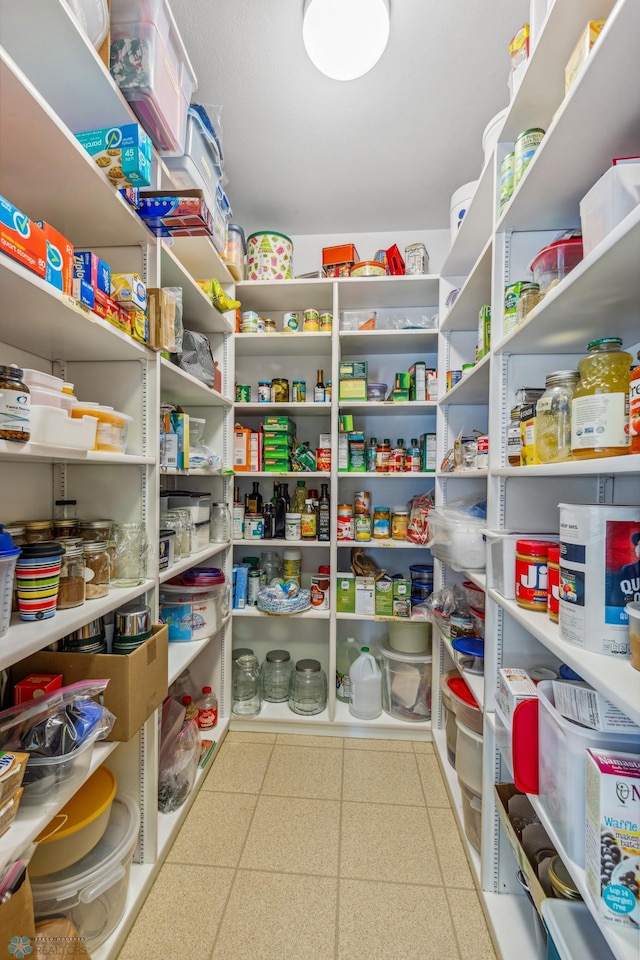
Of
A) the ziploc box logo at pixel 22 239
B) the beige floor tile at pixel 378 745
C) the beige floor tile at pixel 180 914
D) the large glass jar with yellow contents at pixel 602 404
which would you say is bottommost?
the beige floor tile at pixel 378 745

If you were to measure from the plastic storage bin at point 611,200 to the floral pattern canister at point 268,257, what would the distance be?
157cm

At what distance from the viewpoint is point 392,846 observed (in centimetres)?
142

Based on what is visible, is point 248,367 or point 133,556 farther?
point 248,367

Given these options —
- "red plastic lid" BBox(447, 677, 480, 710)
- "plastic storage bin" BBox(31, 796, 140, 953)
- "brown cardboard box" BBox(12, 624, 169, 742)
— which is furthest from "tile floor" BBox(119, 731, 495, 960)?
"brown cardboard box" BBox(12, 624, 169, 742)

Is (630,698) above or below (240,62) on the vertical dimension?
below

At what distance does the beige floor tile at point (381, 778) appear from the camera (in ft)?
5.42

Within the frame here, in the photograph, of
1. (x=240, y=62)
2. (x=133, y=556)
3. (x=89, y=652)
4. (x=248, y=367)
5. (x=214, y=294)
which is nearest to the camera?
(x=89, y=652)

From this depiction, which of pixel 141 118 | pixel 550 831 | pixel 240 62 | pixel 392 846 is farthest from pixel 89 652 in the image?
pixel 240 62

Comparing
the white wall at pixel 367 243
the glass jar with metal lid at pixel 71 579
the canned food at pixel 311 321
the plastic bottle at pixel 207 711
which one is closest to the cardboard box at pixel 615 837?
the glass jar with metal lid at pixel 71 579

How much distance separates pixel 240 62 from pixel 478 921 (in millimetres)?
2821

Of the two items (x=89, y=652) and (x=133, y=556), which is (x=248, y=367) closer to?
(x=133, y=556)

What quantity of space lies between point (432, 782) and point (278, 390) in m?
1.95

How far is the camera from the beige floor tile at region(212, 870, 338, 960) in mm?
1099

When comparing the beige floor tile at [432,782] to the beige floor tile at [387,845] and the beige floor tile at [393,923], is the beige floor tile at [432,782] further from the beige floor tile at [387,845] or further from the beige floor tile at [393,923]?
the beige floor tile at [393,923]
